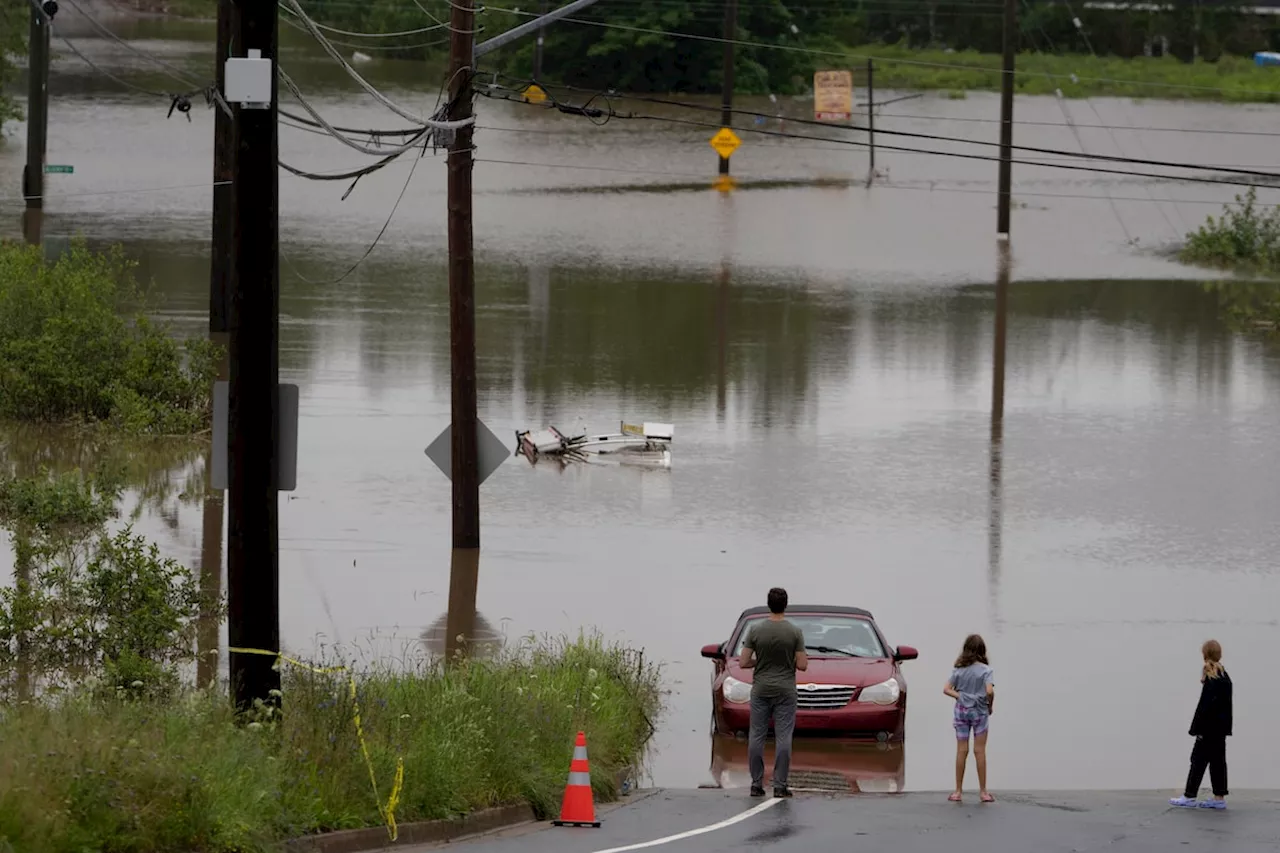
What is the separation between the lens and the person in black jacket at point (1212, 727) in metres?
14.7

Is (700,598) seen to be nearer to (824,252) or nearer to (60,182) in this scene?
(824,252)

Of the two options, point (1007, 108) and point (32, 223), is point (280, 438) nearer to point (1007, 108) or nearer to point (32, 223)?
point (32, 223)

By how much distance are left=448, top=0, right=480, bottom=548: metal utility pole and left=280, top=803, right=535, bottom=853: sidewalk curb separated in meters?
11.1

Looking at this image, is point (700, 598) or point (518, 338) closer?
point (700, 598)

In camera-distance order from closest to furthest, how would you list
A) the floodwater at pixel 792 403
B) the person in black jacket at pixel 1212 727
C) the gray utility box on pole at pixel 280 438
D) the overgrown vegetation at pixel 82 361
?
the gray utility box on pole at pixel 280 438
the person in black jacket at pixel 1212 727
the floodwater at pixel 792 403
the overgrown vegetation at pixel 82 361

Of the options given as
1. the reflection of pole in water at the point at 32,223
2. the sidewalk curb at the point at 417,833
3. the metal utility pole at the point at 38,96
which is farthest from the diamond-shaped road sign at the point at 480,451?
the reflection of pole in water at the point at 32,223

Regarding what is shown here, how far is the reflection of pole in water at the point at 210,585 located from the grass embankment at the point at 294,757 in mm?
2095

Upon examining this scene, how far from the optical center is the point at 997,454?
111ft

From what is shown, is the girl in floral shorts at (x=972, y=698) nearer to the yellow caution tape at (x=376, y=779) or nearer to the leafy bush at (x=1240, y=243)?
the yellow caution tape at (x=376, y=779)

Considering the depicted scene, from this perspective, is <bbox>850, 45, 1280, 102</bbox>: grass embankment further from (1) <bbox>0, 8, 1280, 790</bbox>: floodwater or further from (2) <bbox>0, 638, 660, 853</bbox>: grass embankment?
(2) <bbox>0, 638, 660, 853</bbox>: grass embankment

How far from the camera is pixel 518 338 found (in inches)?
1775

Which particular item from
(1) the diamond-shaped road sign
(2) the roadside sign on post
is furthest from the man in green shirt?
(2) the roadside sign on post

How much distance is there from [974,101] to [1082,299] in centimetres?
3208

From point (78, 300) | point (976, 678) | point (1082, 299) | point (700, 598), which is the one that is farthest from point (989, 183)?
point (976, 678)
